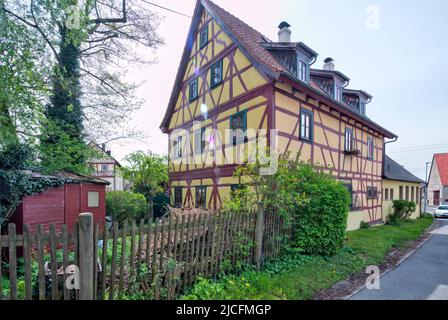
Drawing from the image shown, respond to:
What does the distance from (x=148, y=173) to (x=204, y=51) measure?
14453mm

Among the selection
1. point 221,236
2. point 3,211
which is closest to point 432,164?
point 221,236

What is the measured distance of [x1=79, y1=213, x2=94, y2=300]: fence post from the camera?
3191 millimetres

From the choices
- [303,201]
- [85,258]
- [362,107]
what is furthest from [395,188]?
[85,258]

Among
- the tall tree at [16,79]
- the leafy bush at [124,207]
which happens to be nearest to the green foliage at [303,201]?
the tall tree at [16,79]

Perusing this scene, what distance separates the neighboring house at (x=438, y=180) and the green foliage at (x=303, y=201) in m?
42.2

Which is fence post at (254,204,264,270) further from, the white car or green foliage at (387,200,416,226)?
the white car

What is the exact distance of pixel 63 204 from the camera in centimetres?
938

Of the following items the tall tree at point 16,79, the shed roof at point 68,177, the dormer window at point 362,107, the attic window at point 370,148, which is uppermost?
the dormer window at point 362,107

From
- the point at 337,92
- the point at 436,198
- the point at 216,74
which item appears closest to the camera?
the point at 216,74

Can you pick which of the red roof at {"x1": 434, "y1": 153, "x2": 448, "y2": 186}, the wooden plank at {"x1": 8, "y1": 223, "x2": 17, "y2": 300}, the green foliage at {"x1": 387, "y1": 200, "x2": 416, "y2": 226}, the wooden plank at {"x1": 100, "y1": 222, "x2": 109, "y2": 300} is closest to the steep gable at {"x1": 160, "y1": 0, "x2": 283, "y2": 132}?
the wooden plank at {"x1": 100, "y1": 222, "x2": 109, "y2": 300}

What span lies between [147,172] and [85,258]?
2194 centimetres

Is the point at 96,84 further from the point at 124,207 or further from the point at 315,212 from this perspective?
the point at 315,212

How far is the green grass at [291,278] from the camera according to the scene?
4.25m

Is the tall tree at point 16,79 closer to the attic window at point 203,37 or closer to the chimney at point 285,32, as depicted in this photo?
the attic window at point 203,37
